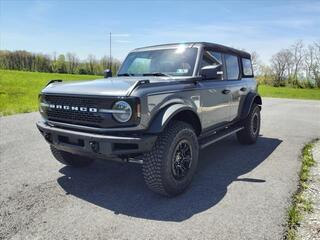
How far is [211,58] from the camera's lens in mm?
5000

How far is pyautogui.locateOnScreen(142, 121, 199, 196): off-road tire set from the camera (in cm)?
361

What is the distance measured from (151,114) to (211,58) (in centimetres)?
196

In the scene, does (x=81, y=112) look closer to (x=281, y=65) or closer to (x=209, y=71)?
(x=209, y=71)

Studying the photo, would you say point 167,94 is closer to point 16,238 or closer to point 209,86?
point 209,86

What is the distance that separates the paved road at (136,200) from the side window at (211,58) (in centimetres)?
170

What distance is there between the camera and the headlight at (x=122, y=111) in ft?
11.1

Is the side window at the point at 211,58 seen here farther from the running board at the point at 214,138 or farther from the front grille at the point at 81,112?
the front grille at the point at 81,112

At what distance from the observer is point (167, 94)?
382cm

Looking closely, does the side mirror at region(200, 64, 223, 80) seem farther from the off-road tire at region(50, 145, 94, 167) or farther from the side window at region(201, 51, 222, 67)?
the off-road tire at region(50, 145, 94, 167)

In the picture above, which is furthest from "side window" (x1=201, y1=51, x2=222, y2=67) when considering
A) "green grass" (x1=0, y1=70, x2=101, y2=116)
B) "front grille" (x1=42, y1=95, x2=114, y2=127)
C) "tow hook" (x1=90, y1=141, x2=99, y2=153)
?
"green grass" (x1=0, y1=70, x2=101, y2=116)

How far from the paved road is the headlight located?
40.7 inches

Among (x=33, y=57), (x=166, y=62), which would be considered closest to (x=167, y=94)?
(x=166, y=62)

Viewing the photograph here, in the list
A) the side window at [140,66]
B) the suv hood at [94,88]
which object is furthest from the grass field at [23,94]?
the suv hood at [94,88]

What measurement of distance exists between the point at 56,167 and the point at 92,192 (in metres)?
1.26
